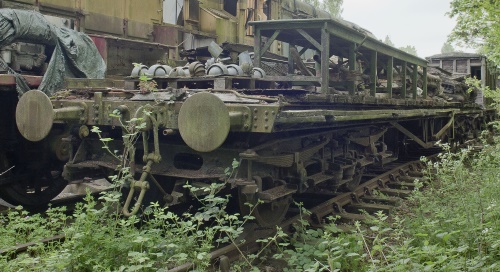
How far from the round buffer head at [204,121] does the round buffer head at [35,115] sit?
1557 mm

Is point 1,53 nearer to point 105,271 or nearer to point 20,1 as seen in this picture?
point 20,1

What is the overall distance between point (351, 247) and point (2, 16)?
5211mm

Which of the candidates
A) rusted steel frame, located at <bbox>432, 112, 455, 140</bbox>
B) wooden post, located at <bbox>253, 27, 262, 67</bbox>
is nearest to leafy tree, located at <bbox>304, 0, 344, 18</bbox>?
rusted steel frame, located at <bbox>432, 112, 455, 140</bbox>

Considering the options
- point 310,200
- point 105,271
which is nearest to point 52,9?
point 310,200

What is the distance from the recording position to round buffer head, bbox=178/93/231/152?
13.6 feet

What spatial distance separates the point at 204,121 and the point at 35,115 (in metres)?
2.02

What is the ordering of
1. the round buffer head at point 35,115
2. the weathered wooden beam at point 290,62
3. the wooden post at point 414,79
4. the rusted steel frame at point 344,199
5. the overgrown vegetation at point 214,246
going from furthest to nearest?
the wooden post at point 414,79 < the weathered wooden beam at point 290,62 < the rusted steel frame at point 344,199 < the round buffer head at point 35,115 < the overgrown vegetation at point 214,246

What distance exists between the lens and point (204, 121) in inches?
167

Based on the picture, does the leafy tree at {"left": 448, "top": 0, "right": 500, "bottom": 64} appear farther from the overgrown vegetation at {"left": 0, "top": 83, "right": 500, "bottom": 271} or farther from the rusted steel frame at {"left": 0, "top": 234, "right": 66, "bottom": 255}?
the rusted steel frame at {"left": 0, "top": 234, "right": 66, "bottom": 255}

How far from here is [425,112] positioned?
948 cm

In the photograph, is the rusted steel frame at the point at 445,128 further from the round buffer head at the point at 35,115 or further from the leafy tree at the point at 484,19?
the round buffer head at the point at 35,115

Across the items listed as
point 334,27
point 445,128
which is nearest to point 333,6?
point 445,128

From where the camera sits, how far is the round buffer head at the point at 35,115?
5023 mm

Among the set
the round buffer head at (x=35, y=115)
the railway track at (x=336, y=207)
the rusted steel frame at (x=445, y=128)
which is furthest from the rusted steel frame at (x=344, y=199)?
the round buffer head at (x=35, y=115)
